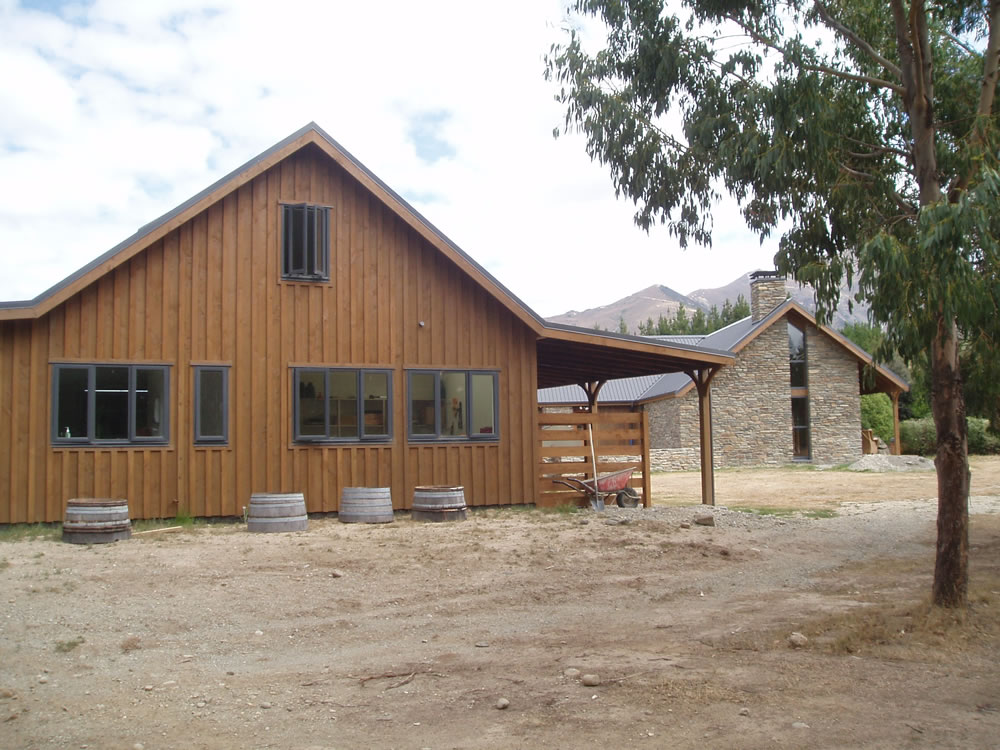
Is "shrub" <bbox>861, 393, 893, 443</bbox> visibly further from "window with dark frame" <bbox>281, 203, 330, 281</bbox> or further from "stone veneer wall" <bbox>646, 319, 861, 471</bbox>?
"window with dark frame" <bbox>281, 203, 330, 281</bbox>

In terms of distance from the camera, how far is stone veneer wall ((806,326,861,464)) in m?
36.8

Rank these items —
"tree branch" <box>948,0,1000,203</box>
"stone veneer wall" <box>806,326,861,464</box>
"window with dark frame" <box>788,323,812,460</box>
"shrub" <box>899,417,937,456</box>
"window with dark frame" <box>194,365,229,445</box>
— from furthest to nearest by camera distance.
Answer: "shrub" <box>899,417,937,456</box> → "window with dark frame" <box>788,323,812,460</box> → "stone veneer wall" <box>806,326,861,464</box> → "window with dark frame" <box>194,365,229,445</box> → "tree branch" <box>948,0,1000,203</box>

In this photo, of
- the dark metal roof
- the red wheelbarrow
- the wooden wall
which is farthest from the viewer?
the red wheelbarrow

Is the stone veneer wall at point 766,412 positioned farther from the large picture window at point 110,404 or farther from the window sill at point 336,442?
the large picture window at point 110,404

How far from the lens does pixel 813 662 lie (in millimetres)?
7020

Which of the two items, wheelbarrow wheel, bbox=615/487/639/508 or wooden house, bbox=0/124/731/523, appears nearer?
wooden house, bbox=0/124/731/523

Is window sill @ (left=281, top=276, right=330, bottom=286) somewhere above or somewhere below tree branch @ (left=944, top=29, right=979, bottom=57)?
below

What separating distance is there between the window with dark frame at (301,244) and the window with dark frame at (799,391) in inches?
1012

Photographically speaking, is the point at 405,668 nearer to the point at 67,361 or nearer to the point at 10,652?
the point at 10,652

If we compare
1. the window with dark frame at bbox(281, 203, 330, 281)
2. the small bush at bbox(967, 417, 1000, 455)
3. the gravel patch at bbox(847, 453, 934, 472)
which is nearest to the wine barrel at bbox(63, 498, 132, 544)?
the window with dark frame at bbox(281, 203, 330, 281)

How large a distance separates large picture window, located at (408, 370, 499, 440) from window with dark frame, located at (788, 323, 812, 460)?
23297mm

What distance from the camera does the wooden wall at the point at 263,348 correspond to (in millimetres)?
13500

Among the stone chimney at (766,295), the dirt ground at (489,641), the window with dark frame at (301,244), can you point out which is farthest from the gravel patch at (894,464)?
the window with dark frame at (301,244)

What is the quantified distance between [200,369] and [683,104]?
8.01m
